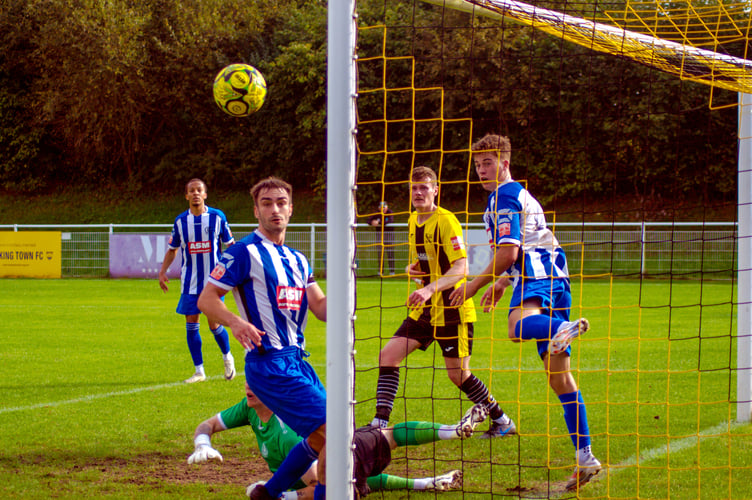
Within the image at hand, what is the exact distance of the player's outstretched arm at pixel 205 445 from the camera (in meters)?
4.28

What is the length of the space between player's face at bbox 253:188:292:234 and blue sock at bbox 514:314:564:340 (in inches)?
58.1

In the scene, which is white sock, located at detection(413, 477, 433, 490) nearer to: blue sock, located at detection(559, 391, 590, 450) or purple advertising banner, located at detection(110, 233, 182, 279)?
blue sock, located at detection(559, 391, 590, 450)

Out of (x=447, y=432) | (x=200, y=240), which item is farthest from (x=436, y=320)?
(x=200, y=240)

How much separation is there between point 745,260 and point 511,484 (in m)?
2.36

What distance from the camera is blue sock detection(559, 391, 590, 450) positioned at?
13.0 feet

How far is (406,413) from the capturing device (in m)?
5.41

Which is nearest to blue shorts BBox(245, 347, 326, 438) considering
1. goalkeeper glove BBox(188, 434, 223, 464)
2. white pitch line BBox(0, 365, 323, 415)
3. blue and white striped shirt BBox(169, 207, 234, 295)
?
goalkeeper glove BBox(188, 434, 223, 464)

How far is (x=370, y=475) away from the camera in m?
3.60

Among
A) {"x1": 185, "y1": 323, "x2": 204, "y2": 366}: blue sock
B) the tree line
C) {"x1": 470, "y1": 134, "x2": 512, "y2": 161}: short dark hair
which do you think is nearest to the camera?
{"x1": 470, "y1": 134, "x2": 512, "y2": 161}: short dark hair

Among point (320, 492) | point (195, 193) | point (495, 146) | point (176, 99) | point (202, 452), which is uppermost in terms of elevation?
point (176, 99)

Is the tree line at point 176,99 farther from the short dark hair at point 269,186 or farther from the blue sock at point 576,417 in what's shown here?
the short dark hair at point 269,186

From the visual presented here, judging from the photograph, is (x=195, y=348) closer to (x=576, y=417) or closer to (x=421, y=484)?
(x=421, y=484)

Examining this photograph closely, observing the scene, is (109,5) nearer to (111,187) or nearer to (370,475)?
(111,187)

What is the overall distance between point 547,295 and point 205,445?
2.19 metres
